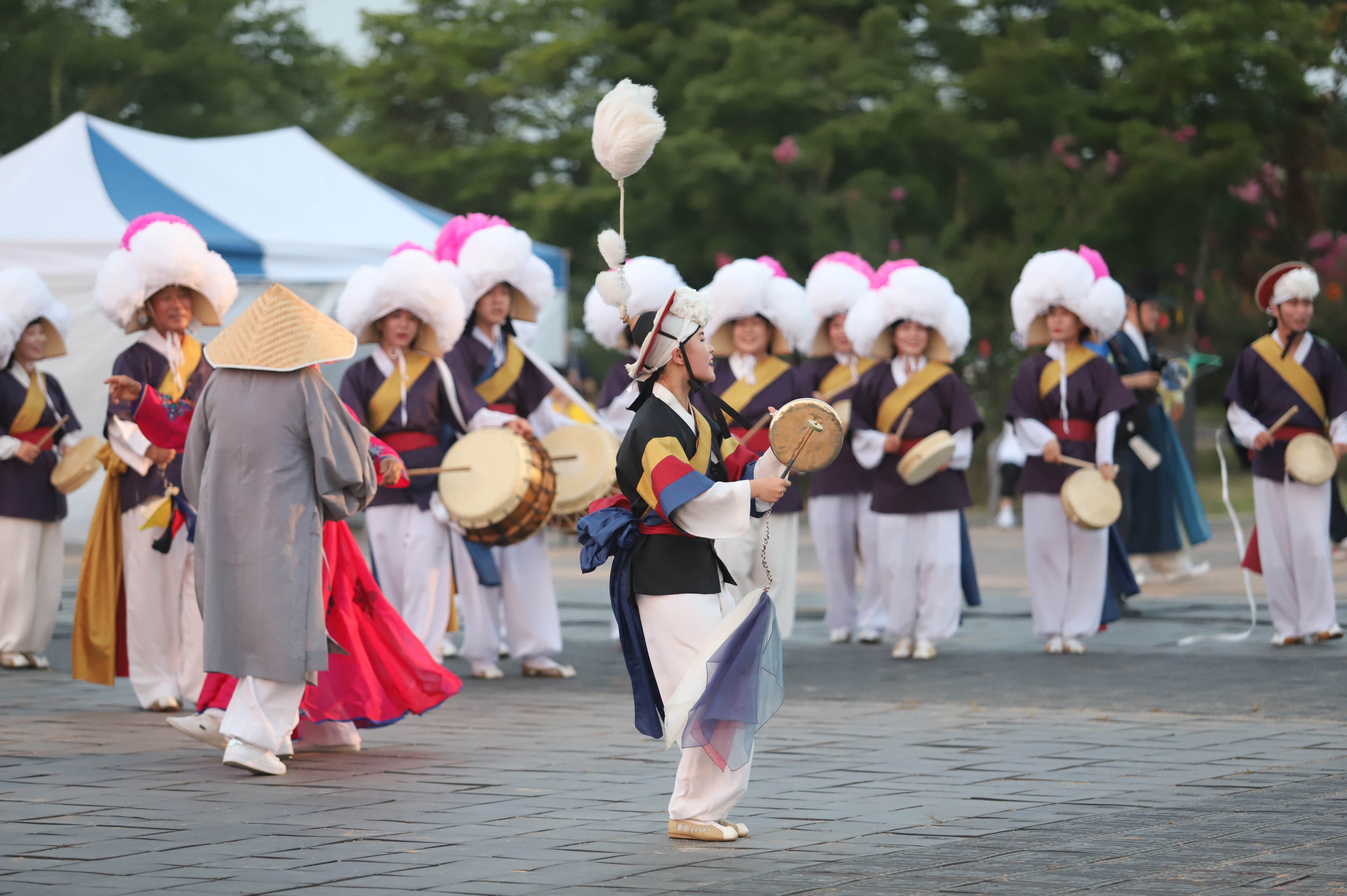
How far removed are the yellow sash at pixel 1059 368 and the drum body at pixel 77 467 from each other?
495 centimetres

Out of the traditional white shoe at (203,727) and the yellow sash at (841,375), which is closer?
the traditional white shoe at (203,727)

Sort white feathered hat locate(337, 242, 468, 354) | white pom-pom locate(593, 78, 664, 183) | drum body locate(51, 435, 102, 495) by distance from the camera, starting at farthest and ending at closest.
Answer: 1. drum body locate(51, 435, 102, 495)
2. white feathered hat locate(337, 242, 468, 354)
3. white pom-pom locate(593, 78, 664, 183)

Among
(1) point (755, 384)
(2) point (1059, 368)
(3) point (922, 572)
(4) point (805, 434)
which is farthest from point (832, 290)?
(4) point (805, 434)

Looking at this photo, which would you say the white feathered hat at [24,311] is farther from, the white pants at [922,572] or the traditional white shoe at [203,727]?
the white pants at [922,572]

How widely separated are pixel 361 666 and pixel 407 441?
231 cm

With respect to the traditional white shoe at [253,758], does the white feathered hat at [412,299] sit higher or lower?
higher

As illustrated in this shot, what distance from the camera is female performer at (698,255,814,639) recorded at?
1013 cm

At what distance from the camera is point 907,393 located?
32.7 feet

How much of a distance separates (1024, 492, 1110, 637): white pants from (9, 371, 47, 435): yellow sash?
526 centimetres

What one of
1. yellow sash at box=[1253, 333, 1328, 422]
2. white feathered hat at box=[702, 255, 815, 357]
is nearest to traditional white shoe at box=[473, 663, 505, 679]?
white feathered hat at box=[702, 255, 815, 357]

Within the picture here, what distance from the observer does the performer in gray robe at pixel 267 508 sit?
6.45 meters

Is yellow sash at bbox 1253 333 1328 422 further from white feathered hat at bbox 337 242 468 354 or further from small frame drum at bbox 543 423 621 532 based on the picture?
white feathered hat at bbox 337 242 468 354

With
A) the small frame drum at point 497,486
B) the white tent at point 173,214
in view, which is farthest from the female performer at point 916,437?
the white tent at point 173,214

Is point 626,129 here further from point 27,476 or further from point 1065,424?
point 27,476
